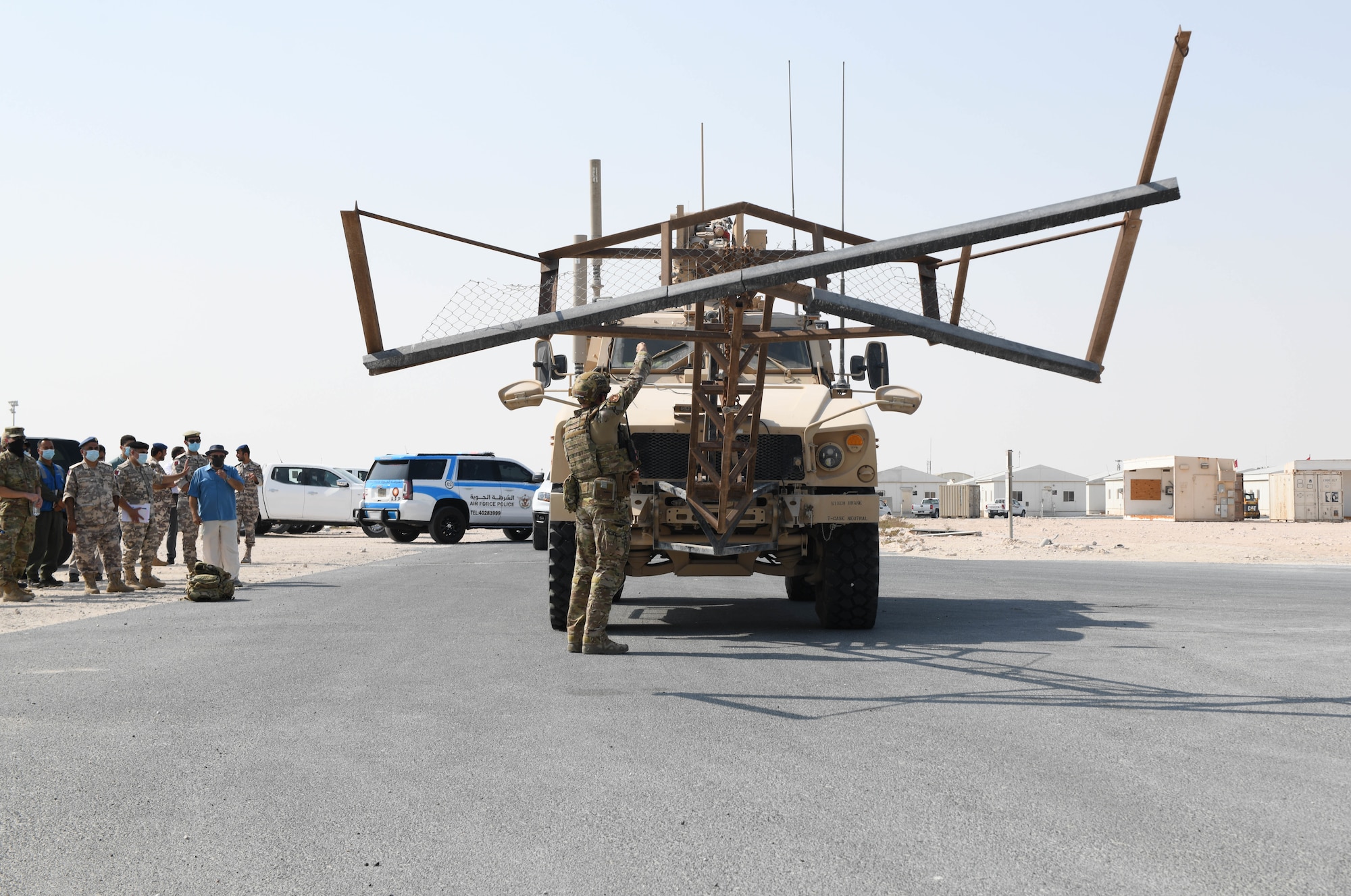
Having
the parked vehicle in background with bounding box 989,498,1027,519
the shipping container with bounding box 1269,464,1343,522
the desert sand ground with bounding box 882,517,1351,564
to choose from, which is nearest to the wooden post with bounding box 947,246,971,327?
the desert sand ground with bounding box 882,517,1351,564

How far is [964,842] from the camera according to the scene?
12.1ft

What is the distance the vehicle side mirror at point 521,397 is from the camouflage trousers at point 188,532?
6993mm

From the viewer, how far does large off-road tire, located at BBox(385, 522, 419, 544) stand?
27.0 metres

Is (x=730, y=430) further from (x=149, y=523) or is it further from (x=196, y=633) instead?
(x=149, y=523)

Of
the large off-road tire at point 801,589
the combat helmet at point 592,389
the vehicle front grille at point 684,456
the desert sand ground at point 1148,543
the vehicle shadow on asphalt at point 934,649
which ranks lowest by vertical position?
the vehicle shadow on asphalt at point 934,649

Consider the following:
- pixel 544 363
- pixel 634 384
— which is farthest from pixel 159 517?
pixel 634 384

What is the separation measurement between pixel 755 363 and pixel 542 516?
1022 centimetres

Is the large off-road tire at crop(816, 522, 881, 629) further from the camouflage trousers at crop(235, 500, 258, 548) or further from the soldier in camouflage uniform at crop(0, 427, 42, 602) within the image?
the camouflage trousers at crop(235, 500, 258, 548)

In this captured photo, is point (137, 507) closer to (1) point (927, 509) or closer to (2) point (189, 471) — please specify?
(2) point (189, 471)

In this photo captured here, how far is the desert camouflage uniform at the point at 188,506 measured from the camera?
629 inches

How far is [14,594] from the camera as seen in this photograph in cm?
1249

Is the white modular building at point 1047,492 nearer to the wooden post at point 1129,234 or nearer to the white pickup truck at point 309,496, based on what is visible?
the white pickup truck at point 309,496

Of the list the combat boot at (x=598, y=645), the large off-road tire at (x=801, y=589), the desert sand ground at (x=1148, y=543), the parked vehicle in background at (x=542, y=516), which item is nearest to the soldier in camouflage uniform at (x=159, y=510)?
the parked vehicle in background at (x=542, y=516)

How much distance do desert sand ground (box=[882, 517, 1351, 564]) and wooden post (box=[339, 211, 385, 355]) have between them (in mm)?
17680
